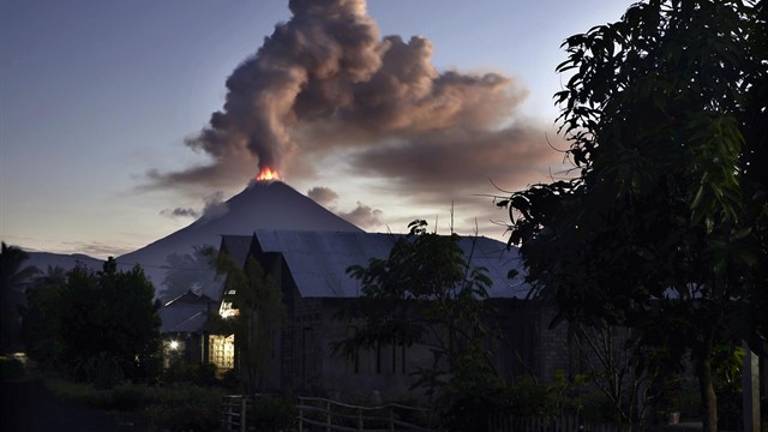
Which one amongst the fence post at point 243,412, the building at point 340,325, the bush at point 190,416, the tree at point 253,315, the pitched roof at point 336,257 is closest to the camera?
the fence post at point 243,412

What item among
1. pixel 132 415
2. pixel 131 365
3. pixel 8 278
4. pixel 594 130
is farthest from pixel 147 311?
pixel 8 278

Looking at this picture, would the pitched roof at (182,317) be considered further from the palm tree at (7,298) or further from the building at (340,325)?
the palm tree at (7,298)

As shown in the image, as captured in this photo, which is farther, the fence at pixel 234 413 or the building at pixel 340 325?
the building at pixel 340 325

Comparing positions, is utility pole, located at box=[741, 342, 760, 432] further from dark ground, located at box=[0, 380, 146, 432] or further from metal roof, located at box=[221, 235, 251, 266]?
metal roof, located at box=[221, 235, 251, 266]

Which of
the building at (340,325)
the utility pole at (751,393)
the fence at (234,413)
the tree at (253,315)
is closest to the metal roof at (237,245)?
the building at (340,325)

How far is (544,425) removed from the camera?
60.0 ft

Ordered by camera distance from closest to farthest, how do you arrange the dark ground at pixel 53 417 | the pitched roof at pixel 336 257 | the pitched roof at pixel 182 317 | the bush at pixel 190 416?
the bush at pixel 190 416 → the dark ground at pixel 53 417 → the pitched roof at pixel 336 257 → the pitched roof at pixel 182 317

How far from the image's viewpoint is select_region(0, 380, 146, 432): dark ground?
3042 cm

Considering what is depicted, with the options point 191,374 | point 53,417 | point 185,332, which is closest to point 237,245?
point 191,374

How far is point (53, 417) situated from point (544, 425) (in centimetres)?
2156

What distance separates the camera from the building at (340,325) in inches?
1356

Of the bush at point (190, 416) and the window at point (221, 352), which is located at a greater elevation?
the window at point (221, 352)

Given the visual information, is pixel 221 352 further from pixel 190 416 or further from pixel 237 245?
pixel 190 416

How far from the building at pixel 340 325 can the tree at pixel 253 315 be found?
918 millimetres
